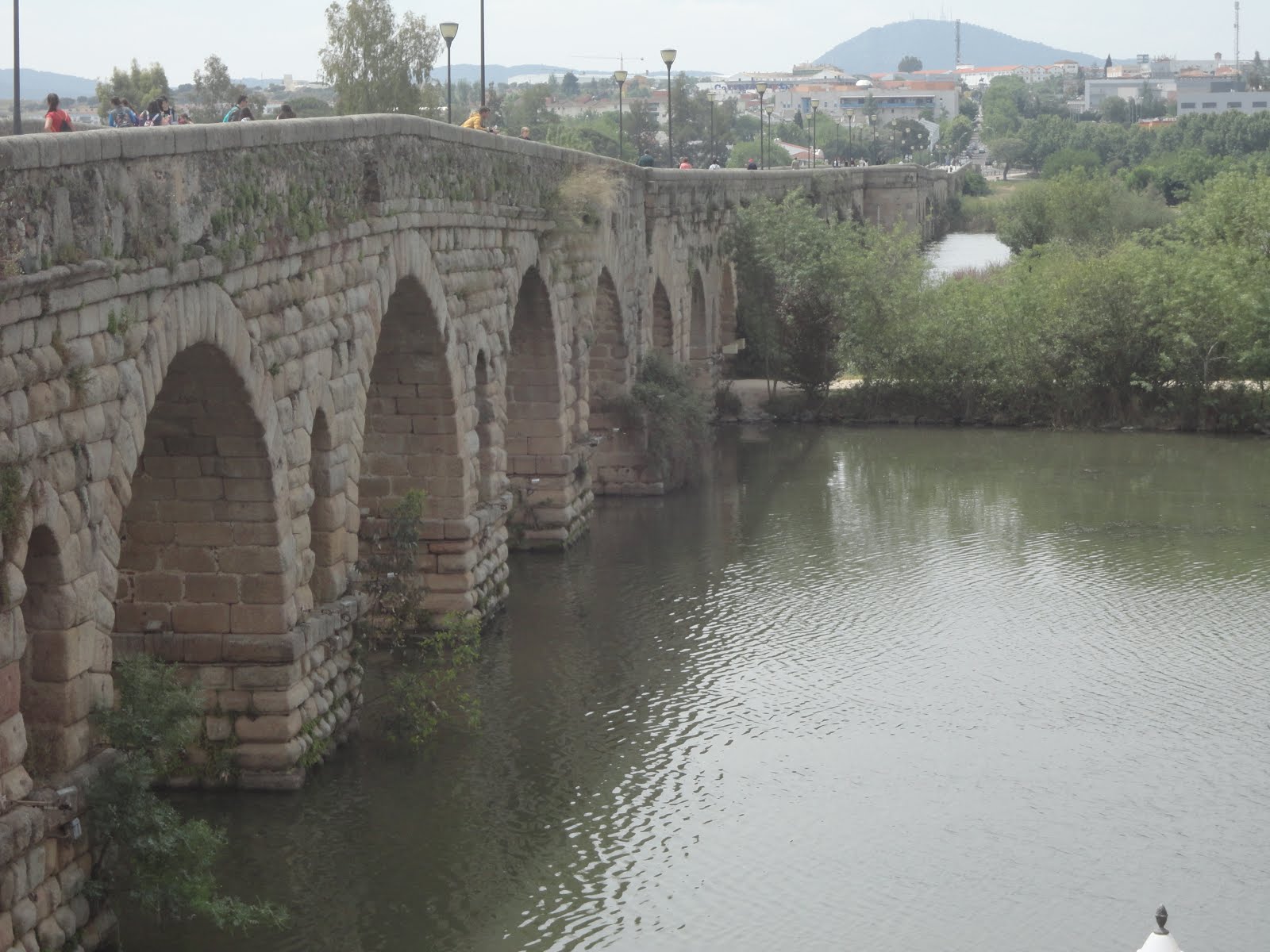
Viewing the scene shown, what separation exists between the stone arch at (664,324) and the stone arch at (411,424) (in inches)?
432

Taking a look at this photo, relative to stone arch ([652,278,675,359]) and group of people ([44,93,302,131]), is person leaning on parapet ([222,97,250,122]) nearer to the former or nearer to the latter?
group of people ([44,93,302,131])

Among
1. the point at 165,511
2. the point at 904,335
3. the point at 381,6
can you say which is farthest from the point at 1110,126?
the point at 165,511

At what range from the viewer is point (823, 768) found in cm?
1244

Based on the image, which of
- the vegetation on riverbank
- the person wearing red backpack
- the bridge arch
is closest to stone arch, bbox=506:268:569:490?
the bridge arch

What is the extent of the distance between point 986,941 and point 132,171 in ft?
19.8

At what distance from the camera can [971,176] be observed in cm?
10438

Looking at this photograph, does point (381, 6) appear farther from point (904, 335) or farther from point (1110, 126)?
point (1110, 126)

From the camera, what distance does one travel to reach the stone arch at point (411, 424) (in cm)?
1495

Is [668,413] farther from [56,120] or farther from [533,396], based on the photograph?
[56,120]

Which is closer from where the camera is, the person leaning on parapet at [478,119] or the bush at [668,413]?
the person leaning on parapet at [478,119]

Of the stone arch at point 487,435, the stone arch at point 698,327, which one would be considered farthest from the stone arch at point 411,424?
the stone arch at point 698,327

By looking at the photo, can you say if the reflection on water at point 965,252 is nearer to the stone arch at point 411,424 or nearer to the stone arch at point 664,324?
the stone arch at point 664,324

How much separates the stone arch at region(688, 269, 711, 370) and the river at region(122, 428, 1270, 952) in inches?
341

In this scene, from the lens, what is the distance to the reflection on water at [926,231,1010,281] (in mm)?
60237
